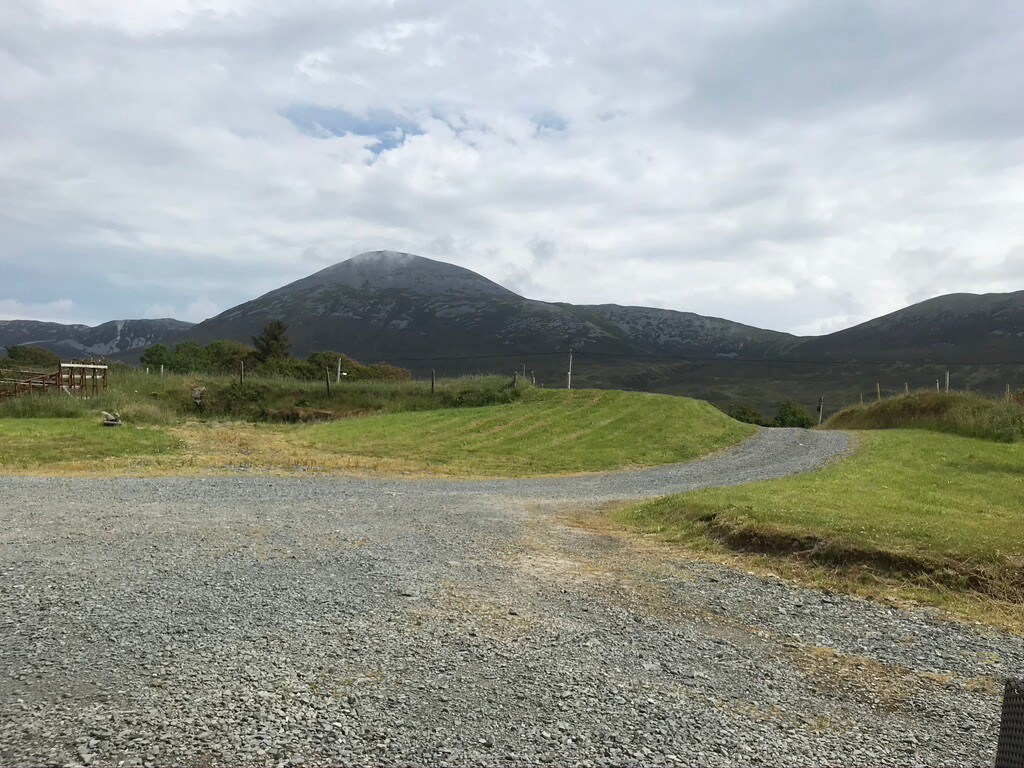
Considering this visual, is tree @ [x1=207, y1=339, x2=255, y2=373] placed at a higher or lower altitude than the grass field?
higher

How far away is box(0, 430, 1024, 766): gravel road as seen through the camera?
448 centimetres

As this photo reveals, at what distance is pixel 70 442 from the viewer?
926 inches

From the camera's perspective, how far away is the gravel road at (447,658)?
4480 mm

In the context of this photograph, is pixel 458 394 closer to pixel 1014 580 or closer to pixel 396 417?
pixel 396 417

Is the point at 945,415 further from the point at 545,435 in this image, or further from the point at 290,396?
the point at 290,396

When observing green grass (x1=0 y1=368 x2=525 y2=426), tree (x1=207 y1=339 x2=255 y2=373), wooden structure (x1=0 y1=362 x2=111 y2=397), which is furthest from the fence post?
tree (x1=207 y1=339 x2=255 y2=373)

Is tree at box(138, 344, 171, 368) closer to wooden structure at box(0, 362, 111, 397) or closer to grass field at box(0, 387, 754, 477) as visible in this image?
wooden structure at box(0, 362, 111, 397)

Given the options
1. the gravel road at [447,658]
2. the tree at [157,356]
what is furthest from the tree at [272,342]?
the gravel road at [447,658]

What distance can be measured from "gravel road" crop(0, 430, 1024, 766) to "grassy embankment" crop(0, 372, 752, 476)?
1167 cm

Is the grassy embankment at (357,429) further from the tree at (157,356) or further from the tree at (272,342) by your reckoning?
the tree at (272,342)

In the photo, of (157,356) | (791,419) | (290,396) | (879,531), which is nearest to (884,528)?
(879,531)

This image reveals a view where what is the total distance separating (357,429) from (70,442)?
1227 centimetres

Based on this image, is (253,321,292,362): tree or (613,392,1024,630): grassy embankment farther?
(253,321,292,362): tree

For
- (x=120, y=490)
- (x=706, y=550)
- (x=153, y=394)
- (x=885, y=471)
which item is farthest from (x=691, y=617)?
(x=153, y=394)
